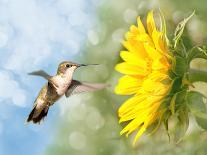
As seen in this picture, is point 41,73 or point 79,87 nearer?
point 41,73

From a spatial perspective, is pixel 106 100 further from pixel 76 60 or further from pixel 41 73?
pixel 41 73

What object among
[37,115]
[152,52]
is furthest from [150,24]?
[37,115]

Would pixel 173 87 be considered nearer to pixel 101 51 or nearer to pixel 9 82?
pixel 101 51

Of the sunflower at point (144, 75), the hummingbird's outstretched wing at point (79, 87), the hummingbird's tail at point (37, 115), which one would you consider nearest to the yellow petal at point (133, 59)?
the sunflower at point (144, 75)

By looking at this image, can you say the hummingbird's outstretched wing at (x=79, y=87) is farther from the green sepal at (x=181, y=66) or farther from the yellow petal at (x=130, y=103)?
the green sepal at (x=181, y=66)

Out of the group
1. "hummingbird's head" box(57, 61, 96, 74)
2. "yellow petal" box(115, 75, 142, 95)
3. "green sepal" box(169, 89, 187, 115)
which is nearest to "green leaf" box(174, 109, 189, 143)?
"green sepal" box(169, 89, 187, 115)

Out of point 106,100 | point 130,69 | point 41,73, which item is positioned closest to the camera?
point 41,73
